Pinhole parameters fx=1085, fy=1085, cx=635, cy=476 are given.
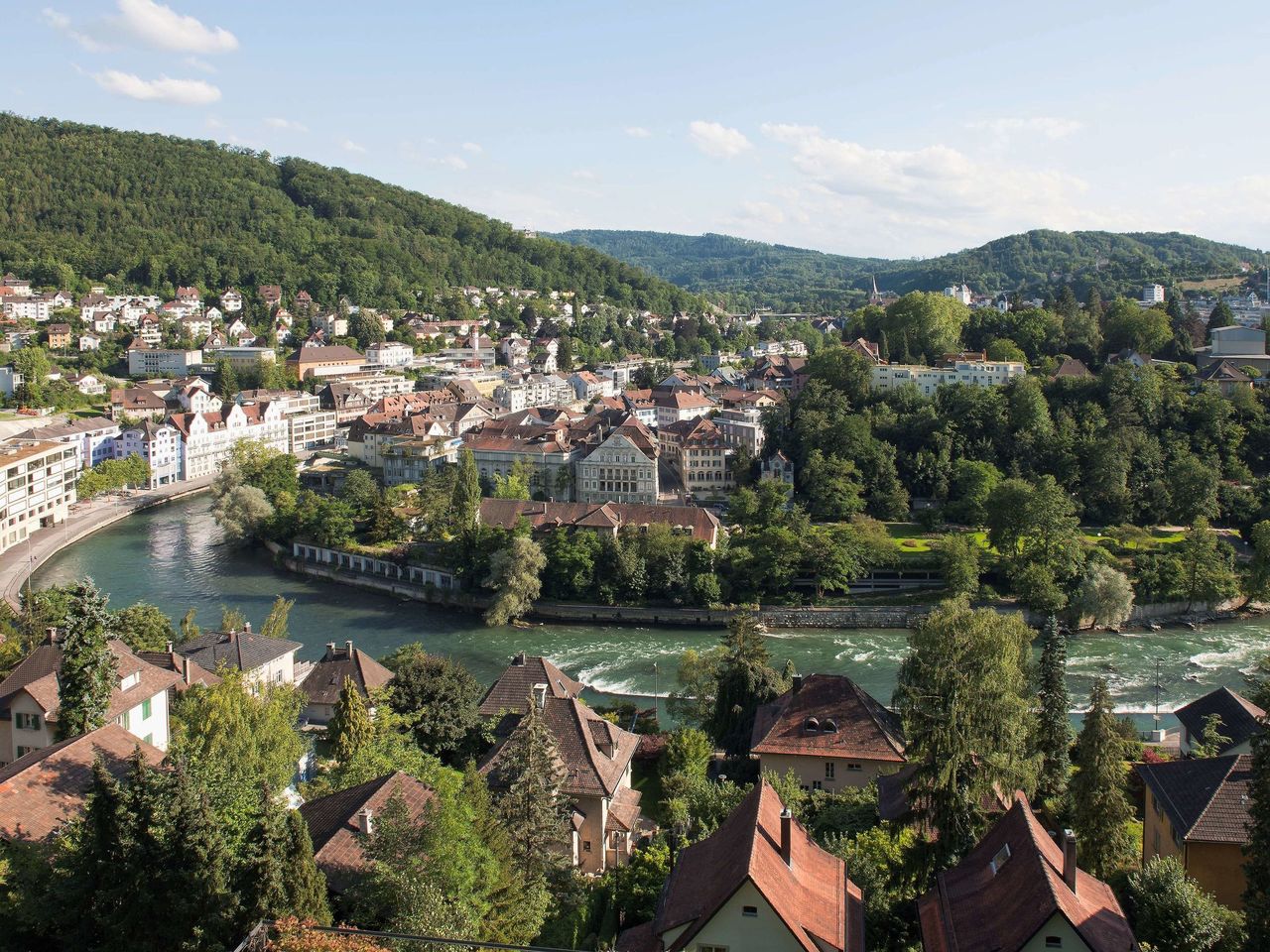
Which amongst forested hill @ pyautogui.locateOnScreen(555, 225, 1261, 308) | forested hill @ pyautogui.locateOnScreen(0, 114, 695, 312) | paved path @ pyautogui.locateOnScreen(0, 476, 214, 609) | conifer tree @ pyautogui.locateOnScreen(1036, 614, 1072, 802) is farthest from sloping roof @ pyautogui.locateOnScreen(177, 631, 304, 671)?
forested hill @ pyautogui.locateOnScreen(555, 225, 1261, 308)

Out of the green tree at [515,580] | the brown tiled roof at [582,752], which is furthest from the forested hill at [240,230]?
the brown tiled roof at [582,752]

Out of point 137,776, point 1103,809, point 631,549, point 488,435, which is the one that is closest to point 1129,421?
→ point 631,549

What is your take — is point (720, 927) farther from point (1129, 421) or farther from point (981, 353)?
point (981, 353)

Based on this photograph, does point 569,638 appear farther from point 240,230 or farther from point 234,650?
point 240,230

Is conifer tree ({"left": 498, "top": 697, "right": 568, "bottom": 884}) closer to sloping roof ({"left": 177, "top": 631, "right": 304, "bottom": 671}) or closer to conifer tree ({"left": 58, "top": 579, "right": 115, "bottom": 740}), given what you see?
conifer tree ({"left": 58, "top": 579, "right": 115, "bottom": 740})

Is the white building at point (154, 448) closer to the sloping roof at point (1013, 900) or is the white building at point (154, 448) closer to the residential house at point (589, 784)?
the residential house at point (589, 784)
